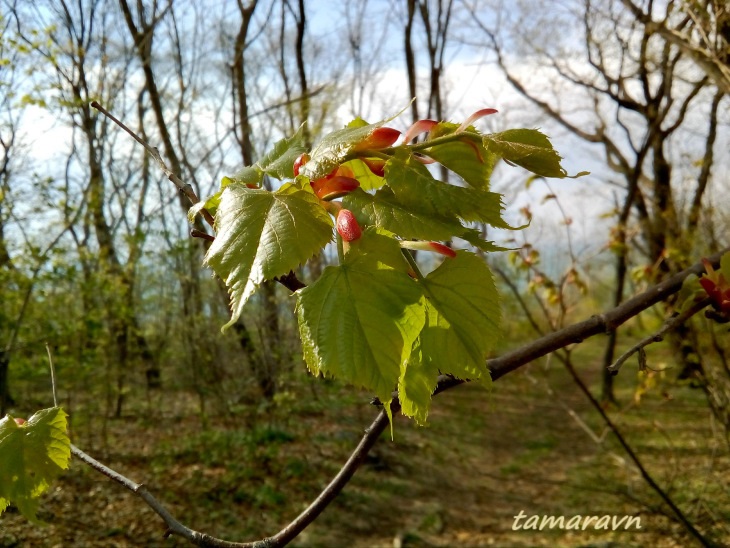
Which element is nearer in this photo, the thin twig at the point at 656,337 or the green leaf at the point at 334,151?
the green leaf at the point at 334,151

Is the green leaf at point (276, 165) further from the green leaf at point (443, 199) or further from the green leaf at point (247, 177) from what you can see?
the green leaf at point (443, 199)

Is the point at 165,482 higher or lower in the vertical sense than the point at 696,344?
lower

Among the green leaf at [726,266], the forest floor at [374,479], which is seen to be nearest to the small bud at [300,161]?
the green leaf at [726,266]

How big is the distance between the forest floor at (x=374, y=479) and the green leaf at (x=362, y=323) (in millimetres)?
3202

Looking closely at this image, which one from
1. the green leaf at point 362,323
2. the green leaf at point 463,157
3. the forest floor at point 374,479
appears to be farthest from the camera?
the forest floor at point 374,479

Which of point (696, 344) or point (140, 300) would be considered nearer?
point (696, 344)

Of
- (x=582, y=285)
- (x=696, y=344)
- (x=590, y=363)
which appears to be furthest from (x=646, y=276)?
(x=590, y=363)

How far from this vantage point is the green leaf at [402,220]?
38cm

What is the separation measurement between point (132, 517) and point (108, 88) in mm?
5115

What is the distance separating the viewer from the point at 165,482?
4859mm

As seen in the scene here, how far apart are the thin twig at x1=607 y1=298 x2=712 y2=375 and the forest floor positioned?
106 inches

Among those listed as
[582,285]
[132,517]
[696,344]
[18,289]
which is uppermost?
[18,289]

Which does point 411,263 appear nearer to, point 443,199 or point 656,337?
point 443,199

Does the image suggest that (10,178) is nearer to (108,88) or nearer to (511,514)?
(108,88)
